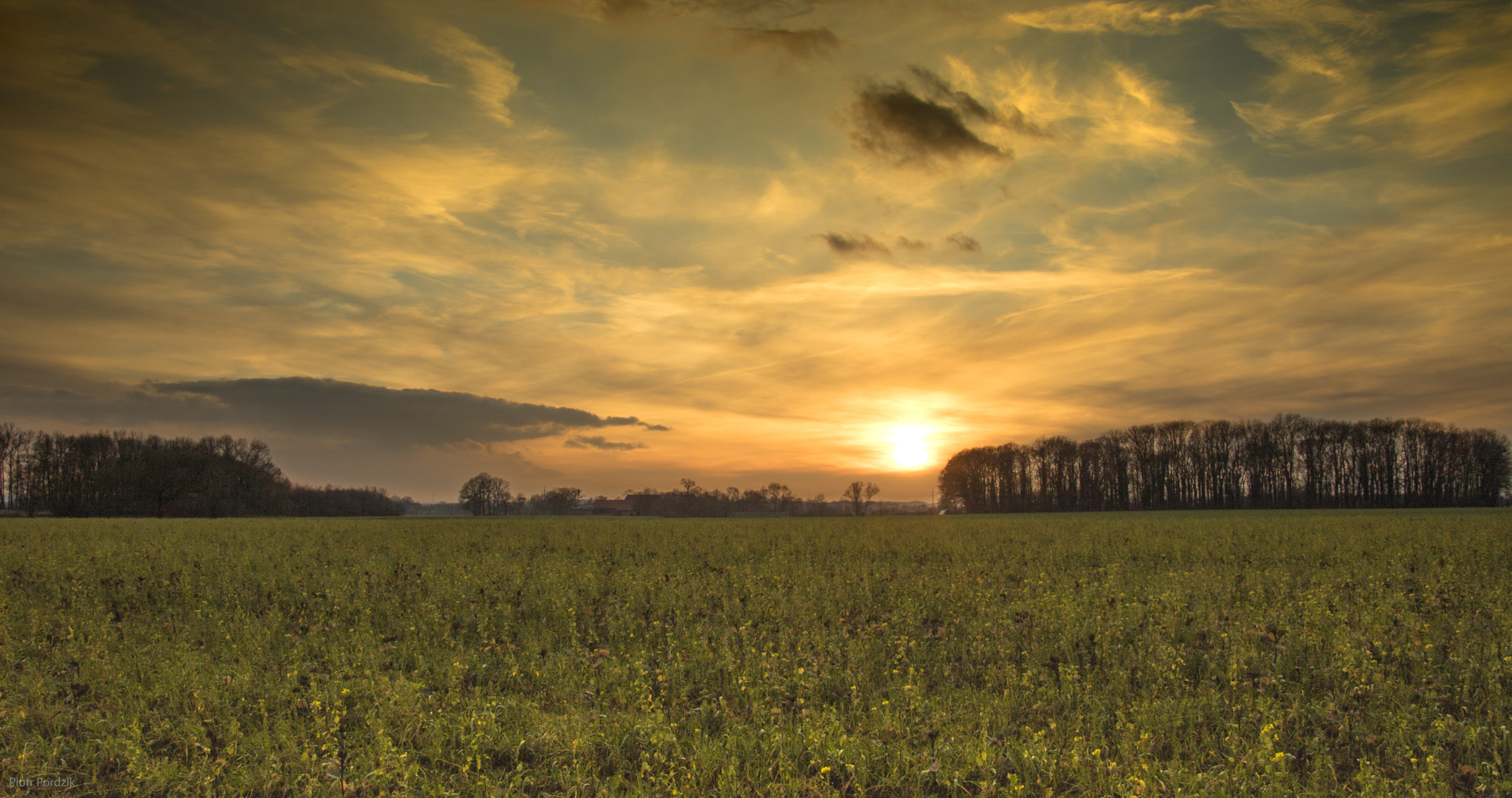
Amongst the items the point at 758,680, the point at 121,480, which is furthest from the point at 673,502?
the point at 758,680

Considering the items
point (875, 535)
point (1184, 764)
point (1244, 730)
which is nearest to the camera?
point (1184, 764)

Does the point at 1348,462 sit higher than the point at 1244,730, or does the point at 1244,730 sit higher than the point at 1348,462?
the point at 1348,462

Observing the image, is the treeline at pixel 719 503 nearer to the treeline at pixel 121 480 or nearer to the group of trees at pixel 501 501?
the group of trees at pixel 501 501

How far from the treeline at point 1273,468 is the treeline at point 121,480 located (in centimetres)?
12059

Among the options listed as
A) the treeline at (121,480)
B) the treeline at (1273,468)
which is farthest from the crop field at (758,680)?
the treeline at (1273,468)

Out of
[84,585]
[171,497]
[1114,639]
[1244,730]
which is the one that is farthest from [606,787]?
[171,497]

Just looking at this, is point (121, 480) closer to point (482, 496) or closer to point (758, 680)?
point (482, 496)

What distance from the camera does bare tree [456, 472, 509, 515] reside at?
445ft

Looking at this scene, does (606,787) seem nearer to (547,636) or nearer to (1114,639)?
(547,636)

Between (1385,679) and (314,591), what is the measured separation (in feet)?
66.3

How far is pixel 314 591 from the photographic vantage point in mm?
16203

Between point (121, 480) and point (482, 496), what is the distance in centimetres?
5819

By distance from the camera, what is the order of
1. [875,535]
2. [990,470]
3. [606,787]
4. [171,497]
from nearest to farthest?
[606,787] → [875,535] → [171,497] → [990,470]

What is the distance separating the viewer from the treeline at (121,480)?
278 feet
